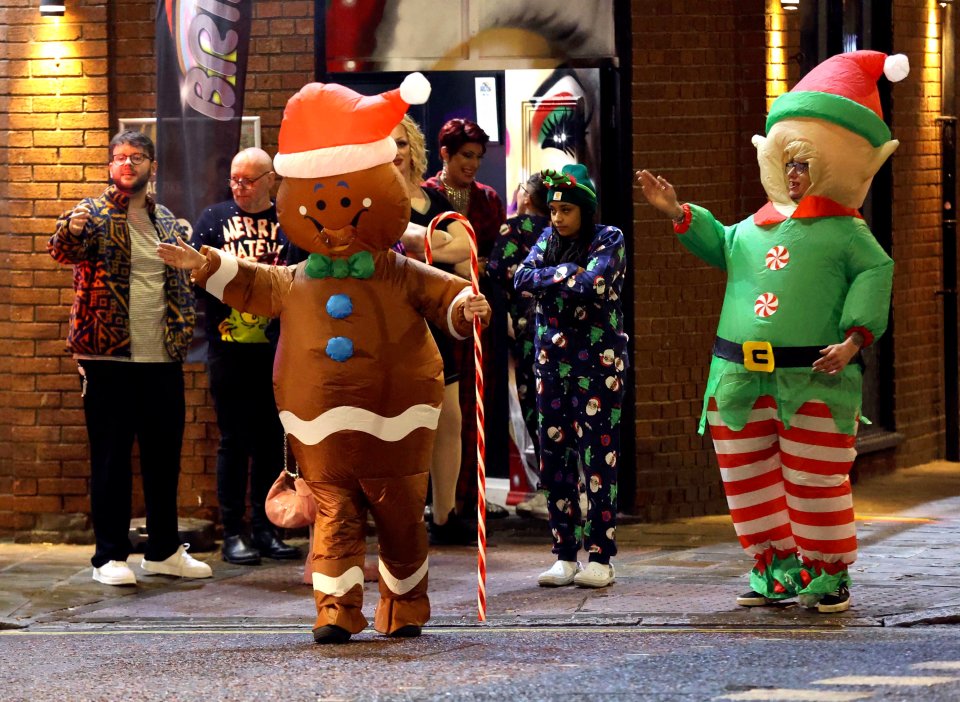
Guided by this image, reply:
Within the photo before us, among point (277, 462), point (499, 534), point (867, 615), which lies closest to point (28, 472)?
point (277, 462)

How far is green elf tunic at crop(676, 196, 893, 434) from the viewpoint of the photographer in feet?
25.3

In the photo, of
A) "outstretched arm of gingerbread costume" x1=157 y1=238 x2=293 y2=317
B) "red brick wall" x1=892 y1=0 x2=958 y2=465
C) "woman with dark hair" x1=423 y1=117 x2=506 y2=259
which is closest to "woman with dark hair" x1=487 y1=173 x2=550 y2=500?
"woman with dark hair" x1=423 y1=117 x2=506 y2=259

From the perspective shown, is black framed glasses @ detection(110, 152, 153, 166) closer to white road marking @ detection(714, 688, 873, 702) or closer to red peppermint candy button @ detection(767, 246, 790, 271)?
red peppermint candy button @ detection(767, 246, 790, 271)

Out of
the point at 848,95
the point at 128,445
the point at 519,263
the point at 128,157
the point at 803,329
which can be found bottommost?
the point at 128,445

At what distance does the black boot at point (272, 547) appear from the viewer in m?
9.52

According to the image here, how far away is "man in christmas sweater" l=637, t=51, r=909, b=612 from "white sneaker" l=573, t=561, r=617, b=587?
2.48ft

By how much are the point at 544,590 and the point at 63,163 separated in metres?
3.64

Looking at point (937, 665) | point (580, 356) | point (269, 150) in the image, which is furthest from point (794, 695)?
point (269, 150)

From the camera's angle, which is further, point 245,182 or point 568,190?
point 245,182

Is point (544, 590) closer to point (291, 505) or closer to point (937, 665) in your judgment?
point (291, 505)

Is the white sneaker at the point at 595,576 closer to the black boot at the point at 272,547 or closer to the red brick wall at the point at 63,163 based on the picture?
the black boot at the point at 272,547

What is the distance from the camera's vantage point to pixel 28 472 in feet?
33.1

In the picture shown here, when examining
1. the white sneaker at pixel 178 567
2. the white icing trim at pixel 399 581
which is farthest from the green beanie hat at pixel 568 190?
the white sneaker at pixel 178 567

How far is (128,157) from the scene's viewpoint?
8906 millimetres
